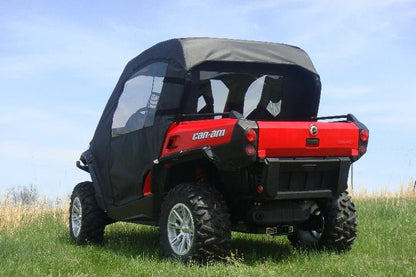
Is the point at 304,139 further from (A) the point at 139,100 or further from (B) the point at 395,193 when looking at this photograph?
(B) the point at 395,193

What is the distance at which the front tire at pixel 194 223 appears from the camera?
243 inches

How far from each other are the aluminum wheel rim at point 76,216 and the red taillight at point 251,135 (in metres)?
3.86

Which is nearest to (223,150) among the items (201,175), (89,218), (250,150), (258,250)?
(250,150)

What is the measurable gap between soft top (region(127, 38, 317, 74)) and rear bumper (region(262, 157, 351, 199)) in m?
1.52

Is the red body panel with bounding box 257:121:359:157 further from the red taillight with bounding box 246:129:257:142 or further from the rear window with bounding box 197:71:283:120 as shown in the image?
the rear window with bounding box 197:71:283:120

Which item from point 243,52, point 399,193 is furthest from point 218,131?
point 399,193

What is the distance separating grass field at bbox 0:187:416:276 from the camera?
237 inches

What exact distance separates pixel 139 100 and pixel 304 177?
244cm

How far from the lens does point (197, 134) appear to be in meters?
6.32

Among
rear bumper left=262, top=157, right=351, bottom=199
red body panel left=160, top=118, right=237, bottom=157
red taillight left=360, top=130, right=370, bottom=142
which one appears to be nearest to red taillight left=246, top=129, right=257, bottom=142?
red body panel left=160, top=118, right=237, bottom=157

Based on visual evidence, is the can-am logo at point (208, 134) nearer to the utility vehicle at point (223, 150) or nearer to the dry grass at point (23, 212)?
the utility vehicle at point (223, 150)

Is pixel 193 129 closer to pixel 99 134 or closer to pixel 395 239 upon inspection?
pixel 99 134

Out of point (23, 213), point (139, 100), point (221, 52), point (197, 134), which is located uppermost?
point (221, 52)

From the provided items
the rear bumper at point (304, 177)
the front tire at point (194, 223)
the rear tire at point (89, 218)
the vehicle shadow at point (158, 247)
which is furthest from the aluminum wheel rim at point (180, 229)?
the rear tire at point (89, 218)
